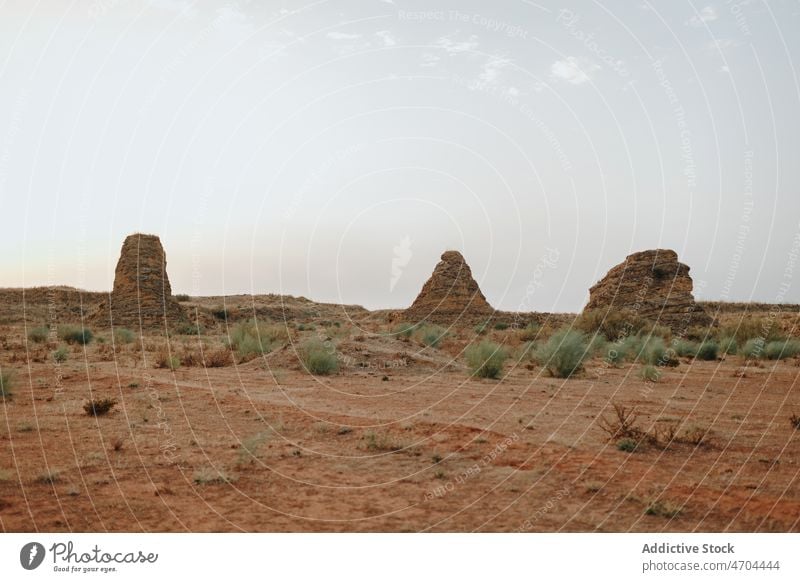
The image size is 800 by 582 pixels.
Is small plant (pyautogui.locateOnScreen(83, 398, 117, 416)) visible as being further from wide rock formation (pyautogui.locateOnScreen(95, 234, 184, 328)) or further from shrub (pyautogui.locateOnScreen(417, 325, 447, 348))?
wide rock formation (pyautogui.locateOnScreen(95, 234, 184, 328))

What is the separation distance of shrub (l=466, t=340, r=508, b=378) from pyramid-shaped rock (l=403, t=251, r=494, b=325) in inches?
737

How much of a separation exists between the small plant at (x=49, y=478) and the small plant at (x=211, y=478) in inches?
64.4

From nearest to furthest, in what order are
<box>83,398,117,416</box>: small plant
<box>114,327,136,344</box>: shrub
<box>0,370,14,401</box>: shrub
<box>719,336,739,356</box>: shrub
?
<box>83,398,117,416</box>: small plant
<box>0,370,14,401</box>: shrub
<box>719,336,739,356</box>: shrub
<box>114,327,136,344</box>: shrub

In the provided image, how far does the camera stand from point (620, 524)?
5785 millimetres

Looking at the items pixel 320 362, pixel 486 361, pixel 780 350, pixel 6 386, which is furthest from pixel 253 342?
pixel 780 350

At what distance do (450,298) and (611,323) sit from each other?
11.3 metres

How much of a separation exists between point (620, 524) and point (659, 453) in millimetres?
3102

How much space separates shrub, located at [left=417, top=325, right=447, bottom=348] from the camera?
24.7 m

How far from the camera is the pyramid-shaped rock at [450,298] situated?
37.4 m

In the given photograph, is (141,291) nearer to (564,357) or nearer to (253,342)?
(253,342)

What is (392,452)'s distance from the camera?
27.9 ft

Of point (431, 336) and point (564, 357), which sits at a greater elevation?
point (431, 336)

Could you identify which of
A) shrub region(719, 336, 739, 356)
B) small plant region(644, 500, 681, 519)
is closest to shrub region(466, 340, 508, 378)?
small plant region(644, 500, 681, 519)
